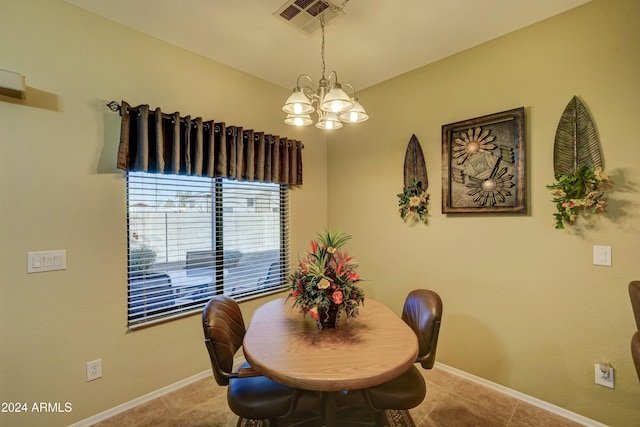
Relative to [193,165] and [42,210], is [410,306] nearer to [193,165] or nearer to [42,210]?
[193,165]

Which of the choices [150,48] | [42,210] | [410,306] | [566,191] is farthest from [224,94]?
[566,191]

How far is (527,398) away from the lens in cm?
208

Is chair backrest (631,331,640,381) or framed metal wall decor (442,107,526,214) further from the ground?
framed metal wall decor (442,107,526,214)

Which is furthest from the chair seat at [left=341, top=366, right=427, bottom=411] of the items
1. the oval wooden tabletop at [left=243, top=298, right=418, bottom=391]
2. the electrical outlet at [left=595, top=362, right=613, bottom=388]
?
the electrical outlet at [left=595, top=362, right=613, bottom=388]

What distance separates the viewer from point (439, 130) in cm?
255

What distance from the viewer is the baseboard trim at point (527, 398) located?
185 cm

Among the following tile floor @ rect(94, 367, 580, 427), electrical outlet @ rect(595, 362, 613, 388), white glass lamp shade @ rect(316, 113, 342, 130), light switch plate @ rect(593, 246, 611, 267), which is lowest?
tile floor @ rect(94, 367, 580, 427)

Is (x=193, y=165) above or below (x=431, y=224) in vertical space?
above

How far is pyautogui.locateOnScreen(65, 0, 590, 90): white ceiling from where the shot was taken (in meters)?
1.89

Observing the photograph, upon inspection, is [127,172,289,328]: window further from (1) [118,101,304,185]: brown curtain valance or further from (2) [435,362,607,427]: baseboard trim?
(2) [435,362,607,427]: baseboard trim

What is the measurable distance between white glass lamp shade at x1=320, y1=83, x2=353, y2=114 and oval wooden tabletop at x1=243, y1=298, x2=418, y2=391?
1.26m

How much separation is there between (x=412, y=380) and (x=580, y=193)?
1.59 meters

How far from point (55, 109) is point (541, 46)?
3.33 metres

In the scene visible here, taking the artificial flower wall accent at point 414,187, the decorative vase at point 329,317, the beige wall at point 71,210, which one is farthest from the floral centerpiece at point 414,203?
the beige wall at point 71,210
